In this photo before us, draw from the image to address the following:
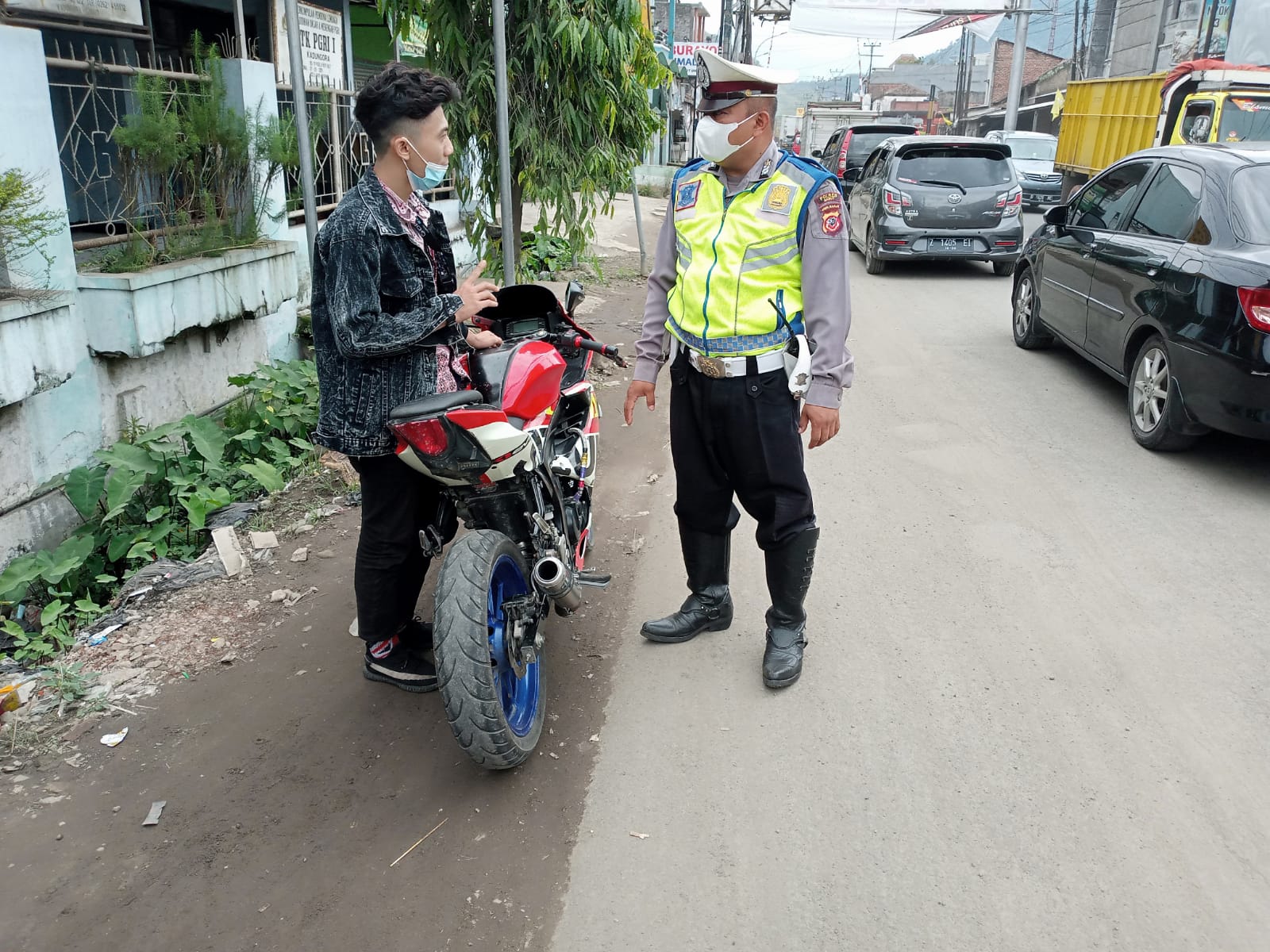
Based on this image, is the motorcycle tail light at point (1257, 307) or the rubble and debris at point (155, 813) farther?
the motorcycle tail light at point (1257, 307)

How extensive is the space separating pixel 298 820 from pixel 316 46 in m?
6.87

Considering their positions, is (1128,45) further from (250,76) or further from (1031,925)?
(1031,925)

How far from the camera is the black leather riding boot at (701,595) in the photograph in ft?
11.7

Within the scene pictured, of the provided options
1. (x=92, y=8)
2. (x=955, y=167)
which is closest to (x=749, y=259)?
(x=92, y=8)

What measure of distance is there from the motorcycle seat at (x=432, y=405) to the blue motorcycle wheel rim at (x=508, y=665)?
0.46m

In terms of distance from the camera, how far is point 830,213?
2934 mm

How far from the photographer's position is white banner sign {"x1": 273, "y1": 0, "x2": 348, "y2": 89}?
24.1 ft

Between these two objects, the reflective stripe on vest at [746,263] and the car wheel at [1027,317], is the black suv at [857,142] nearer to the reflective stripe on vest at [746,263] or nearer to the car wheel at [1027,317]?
the car wheel at [1027,317]

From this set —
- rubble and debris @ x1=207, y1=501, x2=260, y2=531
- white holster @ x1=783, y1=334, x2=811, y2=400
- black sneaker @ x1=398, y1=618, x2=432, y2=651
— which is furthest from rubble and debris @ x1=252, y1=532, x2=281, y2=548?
white holster @ x1=783, y1=334, x2=811, y2=400

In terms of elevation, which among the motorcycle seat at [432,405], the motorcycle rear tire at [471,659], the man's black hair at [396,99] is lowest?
the motorcycle rear tire at [471,659]

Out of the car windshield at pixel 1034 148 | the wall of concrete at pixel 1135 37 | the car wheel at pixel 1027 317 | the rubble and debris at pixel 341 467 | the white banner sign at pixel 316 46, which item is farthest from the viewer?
the wall of concrete at pixel 1135 37

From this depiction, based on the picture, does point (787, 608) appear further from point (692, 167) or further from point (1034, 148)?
point (1034, 148)

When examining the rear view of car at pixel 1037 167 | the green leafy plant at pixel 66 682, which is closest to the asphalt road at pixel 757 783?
the green leafy plant at pixel 66 682

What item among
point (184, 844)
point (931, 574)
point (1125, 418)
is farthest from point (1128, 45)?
point (184, 844)
